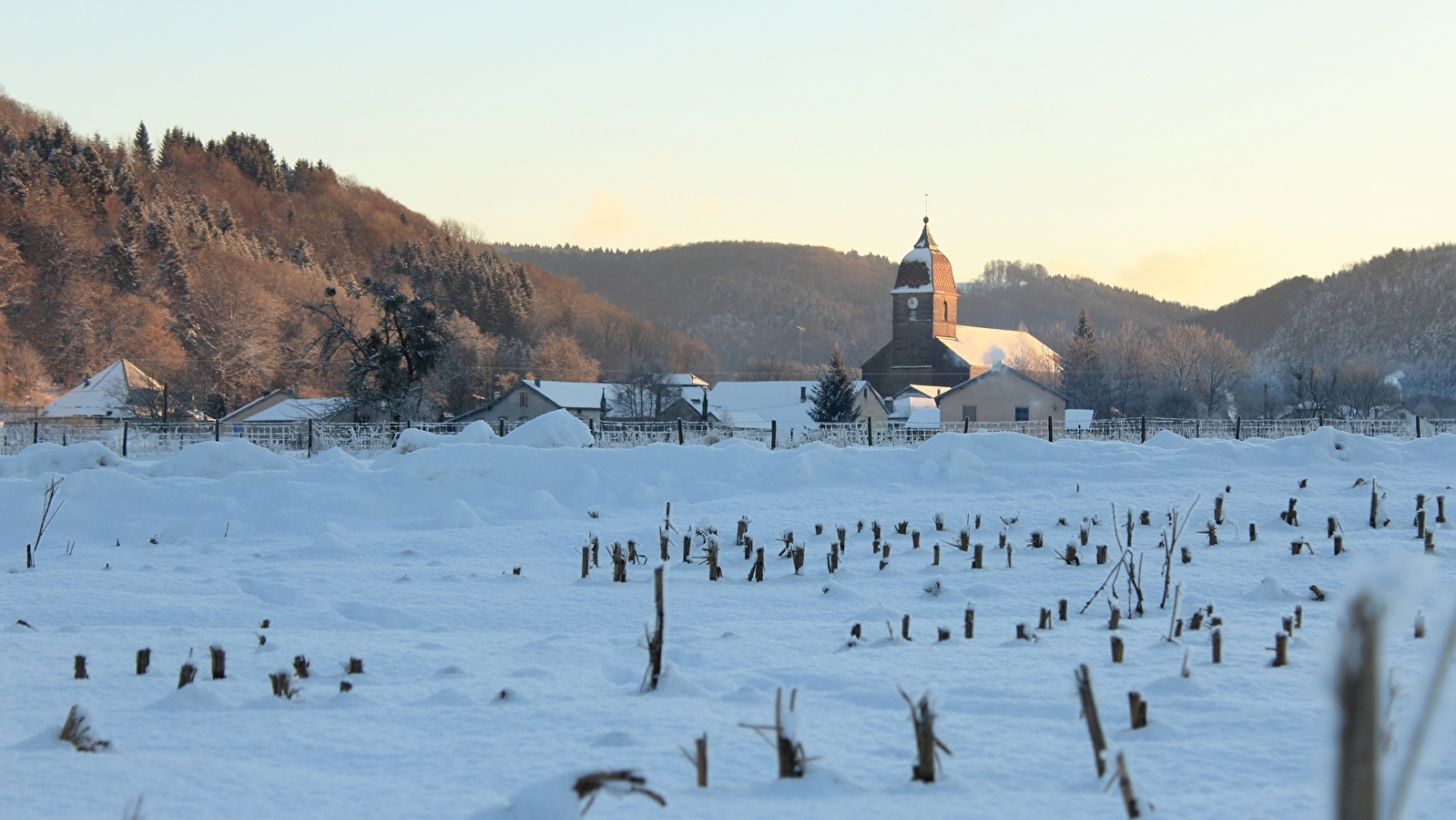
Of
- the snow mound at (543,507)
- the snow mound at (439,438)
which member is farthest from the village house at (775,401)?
the snow mound at (543,507)

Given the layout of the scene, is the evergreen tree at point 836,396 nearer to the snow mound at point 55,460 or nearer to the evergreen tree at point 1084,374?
the evergreen tree at point 1084,374

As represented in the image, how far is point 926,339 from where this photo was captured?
79.1 meters

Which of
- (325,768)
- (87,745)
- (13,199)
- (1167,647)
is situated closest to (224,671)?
(87,745)

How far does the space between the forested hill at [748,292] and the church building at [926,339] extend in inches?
2560

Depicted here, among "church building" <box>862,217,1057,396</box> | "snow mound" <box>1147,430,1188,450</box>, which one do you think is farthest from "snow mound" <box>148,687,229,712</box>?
"church building" <box>862,217,1057,396</box>

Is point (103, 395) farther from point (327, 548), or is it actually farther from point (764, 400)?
point (327, 548)

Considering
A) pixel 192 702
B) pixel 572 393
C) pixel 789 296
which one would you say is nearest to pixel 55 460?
pixel 192 702

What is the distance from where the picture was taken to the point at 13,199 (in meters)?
75.5

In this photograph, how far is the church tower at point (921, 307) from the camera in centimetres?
7912

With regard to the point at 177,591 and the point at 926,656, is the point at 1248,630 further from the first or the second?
the point at 177,591

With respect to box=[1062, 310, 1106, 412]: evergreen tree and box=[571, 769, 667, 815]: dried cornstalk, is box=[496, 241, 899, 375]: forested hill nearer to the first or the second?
box=[1062, 310, 1106, 412]: evergreen tree

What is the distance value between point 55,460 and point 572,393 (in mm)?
51820

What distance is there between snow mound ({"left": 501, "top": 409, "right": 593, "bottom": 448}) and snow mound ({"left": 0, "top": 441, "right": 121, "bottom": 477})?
20.5ft

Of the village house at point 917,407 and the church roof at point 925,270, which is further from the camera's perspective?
the church roof at point 925,270
